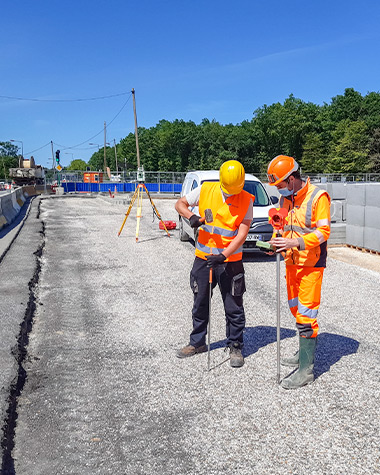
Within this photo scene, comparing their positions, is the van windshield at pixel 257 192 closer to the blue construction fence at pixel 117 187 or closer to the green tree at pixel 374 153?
the blue construction fence at pixel 117 187

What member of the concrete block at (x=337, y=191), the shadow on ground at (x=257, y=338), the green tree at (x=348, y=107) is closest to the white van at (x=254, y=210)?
the shadow on ground at (x=257, y=338)

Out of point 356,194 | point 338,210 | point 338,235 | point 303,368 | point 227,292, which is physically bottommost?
point 338,235

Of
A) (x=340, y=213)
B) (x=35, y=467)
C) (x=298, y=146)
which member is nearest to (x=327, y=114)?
(x=298, y=146)

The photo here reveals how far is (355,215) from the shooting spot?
11.7m

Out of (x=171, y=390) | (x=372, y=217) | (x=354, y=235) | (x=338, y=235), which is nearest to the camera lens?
(x=171, y=390)

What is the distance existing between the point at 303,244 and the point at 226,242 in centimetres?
87

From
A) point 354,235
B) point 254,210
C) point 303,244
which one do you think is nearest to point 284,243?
point 303,244

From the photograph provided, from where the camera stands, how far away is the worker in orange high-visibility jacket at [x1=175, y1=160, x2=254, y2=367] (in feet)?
14.0

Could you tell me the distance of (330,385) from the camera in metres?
4.05

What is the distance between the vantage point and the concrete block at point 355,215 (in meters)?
11.5

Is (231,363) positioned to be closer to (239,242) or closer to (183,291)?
(239,242)

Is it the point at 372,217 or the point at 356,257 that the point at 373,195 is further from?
the point at 356,257

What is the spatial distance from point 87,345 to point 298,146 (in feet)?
272

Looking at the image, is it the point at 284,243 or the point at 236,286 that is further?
the point at 236,286
